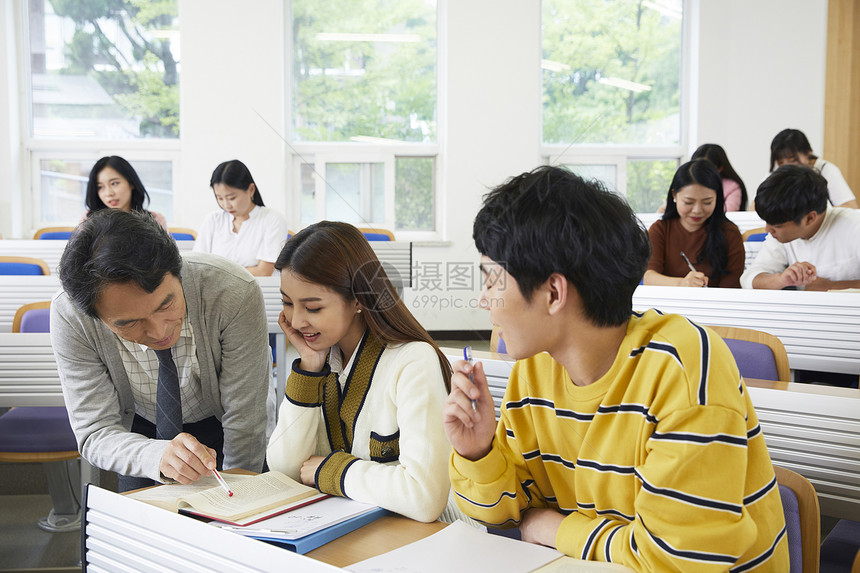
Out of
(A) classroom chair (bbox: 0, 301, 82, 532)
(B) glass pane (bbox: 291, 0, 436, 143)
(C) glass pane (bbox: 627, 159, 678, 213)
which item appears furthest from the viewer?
(C) glass pane (bbox: 627, 159, 678, 213)

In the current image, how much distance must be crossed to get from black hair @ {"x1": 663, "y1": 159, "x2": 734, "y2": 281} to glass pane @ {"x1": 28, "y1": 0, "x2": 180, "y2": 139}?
4.28 meters

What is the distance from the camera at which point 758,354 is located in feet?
5.47

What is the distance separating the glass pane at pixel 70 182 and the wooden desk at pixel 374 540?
16.9ft

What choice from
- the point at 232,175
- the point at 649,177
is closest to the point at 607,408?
the point at 232,175

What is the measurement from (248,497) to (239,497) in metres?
0.01

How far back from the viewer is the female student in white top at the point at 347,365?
123 cm

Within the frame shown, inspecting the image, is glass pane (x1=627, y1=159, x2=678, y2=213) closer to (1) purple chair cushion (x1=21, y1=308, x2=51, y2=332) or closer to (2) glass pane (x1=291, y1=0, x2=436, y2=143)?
(2) glass pane (x1=291, y1=0, x2=436, y2=143)

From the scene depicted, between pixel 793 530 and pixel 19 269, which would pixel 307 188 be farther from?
pixel 793 530

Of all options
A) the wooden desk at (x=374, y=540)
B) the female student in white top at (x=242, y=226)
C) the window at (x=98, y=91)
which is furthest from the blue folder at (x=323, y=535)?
the window at (x=98, y=91)

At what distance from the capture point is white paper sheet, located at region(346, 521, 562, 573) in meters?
0.82

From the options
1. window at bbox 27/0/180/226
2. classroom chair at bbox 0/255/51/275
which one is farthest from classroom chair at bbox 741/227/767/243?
window at bbox 27/0/180/226

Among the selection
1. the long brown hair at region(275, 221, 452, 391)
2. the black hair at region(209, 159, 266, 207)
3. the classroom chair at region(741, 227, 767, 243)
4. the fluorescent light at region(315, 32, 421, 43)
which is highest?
the fluorescent light at region(315, 32, 421, 43)

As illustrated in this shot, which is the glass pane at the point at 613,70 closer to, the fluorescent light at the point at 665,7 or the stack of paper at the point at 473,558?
the fluorescent light at the point at 665,7

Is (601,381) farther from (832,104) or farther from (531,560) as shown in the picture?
(832,104)
